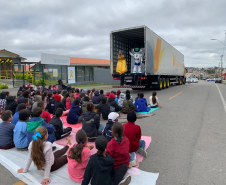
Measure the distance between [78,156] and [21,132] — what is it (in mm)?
1878

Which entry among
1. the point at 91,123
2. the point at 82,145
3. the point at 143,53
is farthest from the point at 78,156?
the point at 143,53

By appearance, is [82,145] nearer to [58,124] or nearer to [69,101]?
[58,124]

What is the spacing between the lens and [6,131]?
4238 millimetres

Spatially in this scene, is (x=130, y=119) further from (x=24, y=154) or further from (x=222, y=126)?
(x=222, y=126)

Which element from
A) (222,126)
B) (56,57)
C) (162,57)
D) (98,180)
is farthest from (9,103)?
(56,57)

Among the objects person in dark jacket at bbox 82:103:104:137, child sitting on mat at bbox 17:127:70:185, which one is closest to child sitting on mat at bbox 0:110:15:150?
child sitting on mat at bbox 17:127:70:185

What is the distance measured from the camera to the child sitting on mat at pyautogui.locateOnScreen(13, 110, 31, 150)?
4.13m

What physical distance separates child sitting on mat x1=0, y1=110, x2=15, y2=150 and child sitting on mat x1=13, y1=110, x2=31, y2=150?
17 centimetres

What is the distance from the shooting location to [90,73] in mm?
35031

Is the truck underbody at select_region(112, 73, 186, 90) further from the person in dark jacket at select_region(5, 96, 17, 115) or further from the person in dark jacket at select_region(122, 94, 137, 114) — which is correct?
the person in dark jacket at select_region(5, 96, 17, 115)

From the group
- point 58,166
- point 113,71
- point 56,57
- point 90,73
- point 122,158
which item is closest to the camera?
point 122,158

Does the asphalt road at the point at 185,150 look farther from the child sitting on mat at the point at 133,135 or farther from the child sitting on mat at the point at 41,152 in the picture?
the child sitting on mat at the point at 41,152

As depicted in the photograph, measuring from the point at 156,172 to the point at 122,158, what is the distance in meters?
0.69

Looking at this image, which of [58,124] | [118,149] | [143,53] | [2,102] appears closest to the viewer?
[118,149]
